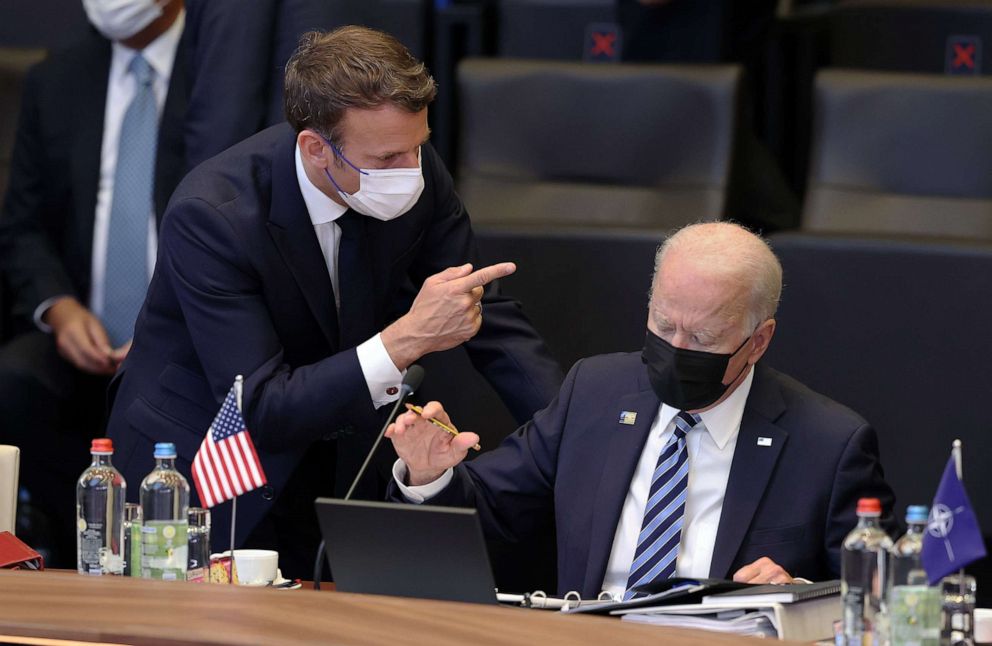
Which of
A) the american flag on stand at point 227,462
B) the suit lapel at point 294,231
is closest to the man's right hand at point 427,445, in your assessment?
the american flag on stand at point 227,462

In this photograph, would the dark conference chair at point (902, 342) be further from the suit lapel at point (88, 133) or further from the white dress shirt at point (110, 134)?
the suit lapel at point (88, 133)

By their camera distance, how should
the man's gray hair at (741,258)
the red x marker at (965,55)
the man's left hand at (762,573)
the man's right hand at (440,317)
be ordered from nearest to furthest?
the man's left hand at (762,573), the man's gray hair at (741,258), the man's right hand at (440,317), the red x marker at (965,55)

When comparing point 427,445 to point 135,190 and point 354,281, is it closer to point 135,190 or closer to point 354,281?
point 354,281

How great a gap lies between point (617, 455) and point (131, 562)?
82 centimetres

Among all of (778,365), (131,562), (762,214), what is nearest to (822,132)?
(762,214)

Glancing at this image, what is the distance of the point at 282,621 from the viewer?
211 centimetres

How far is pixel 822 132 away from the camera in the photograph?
14.1 feet

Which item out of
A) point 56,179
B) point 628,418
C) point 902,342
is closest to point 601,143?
point 902,342

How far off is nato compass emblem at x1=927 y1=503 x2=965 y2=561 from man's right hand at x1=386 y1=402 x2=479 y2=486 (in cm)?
76

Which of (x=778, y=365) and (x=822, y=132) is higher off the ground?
(x=822, y=132)

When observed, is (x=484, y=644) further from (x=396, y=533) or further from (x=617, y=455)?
(x=617, y=455)

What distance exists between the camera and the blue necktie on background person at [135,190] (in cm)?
430

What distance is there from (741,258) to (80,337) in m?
2.19

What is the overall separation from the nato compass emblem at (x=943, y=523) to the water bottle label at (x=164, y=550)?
111 cm
